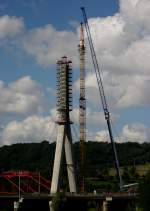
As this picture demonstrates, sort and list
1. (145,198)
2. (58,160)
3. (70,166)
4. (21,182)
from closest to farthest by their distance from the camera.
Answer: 1. (145,198)
2. (58,160)
3. (70,166)
4. (21,182)

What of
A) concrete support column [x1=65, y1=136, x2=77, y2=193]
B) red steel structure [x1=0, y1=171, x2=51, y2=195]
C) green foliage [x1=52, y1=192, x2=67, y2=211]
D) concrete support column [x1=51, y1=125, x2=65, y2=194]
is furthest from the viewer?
red steel structure [x1=0, y1=171, x2=51, y2=195]

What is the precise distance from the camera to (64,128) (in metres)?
157

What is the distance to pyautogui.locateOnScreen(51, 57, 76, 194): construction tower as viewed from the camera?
6088 inches

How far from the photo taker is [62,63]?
16212 cm

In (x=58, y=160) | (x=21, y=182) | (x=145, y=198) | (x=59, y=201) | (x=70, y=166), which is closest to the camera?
(x=145, y=198)

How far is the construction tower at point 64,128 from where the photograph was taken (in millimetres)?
154625

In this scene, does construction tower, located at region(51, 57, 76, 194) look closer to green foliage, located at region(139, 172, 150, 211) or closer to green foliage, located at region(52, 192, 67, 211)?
green foliage, located at region(52, 192, 67, 211)

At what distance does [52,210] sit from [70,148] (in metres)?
19.6

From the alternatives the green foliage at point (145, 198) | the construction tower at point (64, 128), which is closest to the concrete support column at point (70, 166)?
the construction tower at point (64, 128)

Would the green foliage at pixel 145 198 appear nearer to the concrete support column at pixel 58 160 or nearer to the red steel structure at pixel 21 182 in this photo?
the concrete support column at pixel 58 160

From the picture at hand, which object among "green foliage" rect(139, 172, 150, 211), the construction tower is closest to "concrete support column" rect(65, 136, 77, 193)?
the construction tower

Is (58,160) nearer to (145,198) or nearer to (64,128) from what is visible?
(64,128)

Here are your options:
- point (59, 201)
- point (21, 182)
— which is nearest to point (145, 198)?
point (59, 201)

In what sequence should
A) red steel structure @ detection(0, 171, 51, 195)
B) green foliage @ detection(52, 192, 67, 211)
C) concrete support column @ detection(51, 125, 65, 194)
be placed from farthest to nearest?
red steel structure @ detection(0, 171, 51, 195) → concrete support column @ detection(51, 125, 65, 194) → green foliage @ detection(52, 192, 67, 211)
